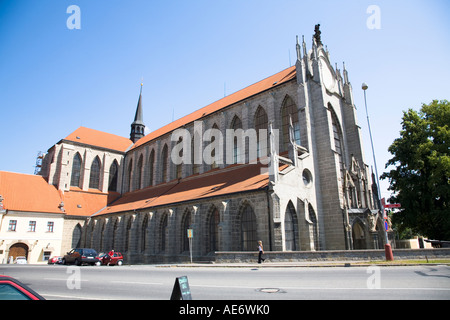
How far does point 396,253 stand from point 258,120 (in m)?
17.3

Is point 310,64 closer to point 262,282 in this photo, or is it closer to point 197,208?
point 197,208

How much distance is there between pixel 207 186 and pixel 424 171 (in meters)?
20.1

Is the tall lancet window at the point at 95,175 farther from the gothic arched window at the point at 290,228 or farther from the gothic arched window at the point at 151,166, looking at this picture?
the gothic arched window at the point at 290,228

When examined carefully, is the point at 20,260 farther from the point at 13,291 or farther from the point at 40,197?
the point at 13,291

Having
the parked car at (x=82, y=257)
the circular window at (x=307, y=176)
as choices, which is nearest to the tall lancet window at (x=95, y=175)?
the parked car at (x=82, y=257)

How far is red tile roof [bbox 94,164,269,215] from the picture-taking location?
74.8 ft

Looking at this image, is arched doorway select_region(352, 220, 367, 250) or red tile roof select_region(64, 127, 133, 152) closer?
arched doorway select_region(352, 220, 367, 250)

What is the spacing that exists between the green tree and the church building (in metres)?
4.46

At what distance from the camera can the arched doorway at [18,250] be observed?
1318 inches

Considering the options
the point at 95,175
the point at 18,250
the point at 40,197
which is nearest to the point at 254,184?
the point at 18,250

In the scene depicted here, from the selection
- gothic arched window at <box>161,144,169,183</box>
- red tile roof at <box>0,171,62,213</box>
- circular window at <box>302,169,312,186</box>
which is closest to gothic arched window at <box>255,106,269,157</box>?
circular window at <box>302,169,312,186</box>

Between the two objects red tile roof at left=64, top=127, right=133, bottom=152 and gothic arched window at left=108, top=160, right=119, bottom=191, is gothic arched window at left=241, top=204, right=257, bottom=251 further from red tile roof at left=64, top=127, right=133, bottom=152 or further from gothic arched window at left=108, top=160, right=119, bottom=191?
red tile roof at left=64, top=127, right=133, bottom=152

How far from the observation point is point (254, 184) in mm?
21812
